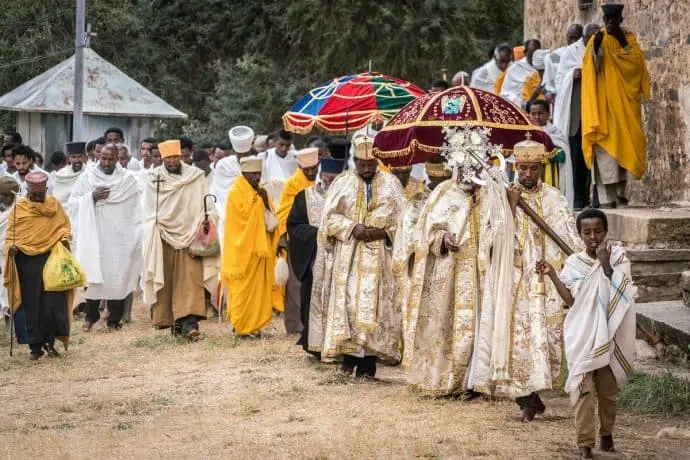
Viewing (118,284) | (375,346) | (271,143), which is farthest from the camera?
(271,143)

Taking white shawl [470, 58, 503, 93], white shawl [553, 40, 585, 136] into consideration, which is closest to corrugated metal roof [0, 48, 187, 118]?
white shawl [470, 58, 503, 93]

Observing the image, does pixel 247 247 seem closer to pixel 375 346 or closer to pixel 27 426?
pixel 375 346

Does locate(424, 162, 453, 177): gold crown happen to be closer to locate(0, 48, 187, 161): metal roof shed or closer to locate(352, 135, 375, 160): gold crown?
locate(352, 135, 375, 160): gold crown

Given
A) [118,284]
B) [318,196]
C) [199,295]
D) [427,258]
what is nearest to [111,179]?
[118,284]

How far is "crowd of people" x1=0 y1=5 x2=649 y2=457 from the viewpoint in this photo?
913 centimetres

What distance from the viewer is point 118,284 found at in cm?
1582

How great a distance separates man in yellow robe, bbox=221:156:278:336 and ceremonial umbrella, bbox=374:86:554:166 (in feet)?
11.9

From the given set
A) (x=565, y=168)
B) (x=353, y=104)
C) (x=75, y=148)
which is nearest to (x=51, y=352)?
(x=353, y=104)

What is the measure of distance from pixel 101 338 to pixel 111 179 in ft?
6.88

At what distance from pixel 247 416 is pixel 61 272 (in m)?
3.93

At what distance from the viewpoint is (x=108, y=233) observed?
16.1 m

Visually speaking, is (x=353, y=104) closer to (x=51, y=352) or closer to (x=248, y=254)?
(x=248, y=254)

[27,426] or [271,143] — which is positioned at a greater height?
[271,143]

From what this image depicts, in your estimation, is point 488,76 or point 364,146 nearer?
point 364,146
